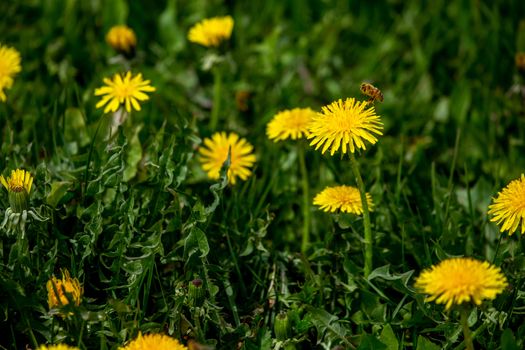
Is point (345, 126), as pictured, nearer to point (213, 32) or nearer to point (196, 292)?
point (196, 292)

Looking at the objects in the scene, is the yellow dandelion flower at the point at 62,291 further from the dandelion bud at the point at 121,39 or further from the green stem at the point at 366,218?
the dandelion bud at the point at 121,39

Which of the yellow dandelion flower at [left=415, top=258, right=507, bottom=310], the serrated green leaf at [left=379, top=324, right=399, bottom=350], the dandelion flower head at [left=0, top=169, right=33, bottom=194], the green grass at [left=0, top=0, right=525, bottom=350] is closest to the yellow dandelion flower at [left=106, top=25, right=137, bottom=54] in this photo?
the green grass at [left=0, top=0, right=525, bottom=350]

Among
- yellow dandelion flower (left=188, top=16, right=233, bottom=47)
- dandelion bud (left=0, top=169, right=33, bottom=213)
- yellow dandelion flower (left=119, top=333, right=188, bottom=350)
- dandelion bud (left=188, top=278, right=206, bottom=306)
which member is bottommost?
yellow dandelion flower (left=119, top=333, right=188, bottom=350)

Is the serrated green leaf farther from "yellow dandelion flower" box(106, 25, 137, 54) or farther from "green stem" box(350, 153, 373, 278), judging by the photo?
"yellow dandelion flower" box(106, 25, 137, 54)

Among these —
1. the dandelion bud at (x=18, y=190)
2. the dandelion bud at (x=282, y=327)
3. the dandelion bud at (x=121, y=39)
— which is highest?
the dandelion bud at (x=121, y=39)

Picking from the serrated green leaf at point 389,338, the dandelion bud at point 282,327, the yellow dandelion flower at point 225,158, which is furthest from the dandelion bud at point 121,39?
the serrated green leaf at point 389,338

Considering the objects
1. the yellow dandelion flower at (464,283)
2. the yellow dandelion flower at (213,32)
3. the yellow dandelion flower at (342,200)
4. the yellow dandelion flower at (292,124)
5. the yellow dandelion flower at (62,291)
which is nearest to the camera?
the yellow dandelion flower at (464,283)

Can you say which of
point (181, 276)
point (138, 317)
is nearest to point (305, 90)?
point (181, 276)
